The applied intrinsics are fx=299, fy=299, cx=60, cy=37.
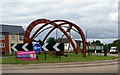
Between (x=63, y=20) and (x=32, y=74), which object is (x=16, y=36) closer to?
(x=63, y=20)

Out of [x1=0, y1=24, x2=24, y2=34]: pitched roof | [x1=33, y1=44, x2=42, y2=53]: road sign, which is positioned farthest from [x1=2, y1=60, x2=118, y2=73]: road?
[x1=0, y1=24, x2=24, y2=34]: pitched roof

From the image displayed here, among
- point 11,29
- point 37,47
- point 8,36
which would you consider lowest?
point 37,47

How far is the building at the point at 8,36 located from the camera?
96.1 m

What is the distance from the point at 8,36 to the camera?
321ft

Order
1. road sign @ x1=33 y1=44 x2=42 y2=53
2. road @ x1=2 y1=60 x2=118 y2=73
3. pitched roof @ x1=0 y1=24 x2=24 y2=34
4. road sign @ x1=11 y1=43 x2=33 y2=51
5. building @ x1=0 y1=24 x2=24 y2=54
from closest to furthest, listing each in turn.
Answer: road @ x1=2 y1=60 x2=118 y2=73, road sign @ x1=11 y1=43 x2=33 y2=51, road sign @ x1=33 y1=44 x2=42 y2=53, building @ x1=0 y1=24 x2=24 y2=54, pitched roof @ x1=0 y1=24 x2=24 y2=34

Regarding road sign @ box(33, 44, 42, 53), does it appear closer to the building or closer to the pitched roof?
the building

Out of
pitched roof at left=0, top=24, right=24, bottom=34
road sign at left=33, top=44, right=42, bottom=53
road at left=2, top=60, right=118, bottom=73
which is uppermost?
pitched roof at left=0, top=24, right=24, bottom=34

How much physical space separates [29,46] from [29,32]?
20.9m

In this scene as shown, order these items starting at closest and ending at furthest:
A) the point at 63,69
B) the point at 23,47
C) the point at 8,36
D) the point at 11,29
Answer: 1. the point at 63,69
2. the point at 23,47
3. the point at 8,36
4. the point at 11,29

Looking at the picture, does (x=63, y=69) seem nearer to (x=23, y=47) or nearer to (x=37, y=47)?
(x=23, y=47)

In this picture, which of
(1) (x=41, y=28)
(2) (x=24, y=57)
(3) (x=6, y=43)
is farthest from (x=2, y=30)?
(2) (x=24, y=57)

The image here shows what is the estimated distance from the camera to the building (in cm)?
9612

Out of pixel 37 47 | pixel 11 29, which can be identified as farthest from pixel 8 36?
pixel 37 47

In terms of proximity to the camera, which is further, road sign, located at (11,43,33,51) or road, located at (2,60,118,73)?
road sign, located at (11,43,33,51)
